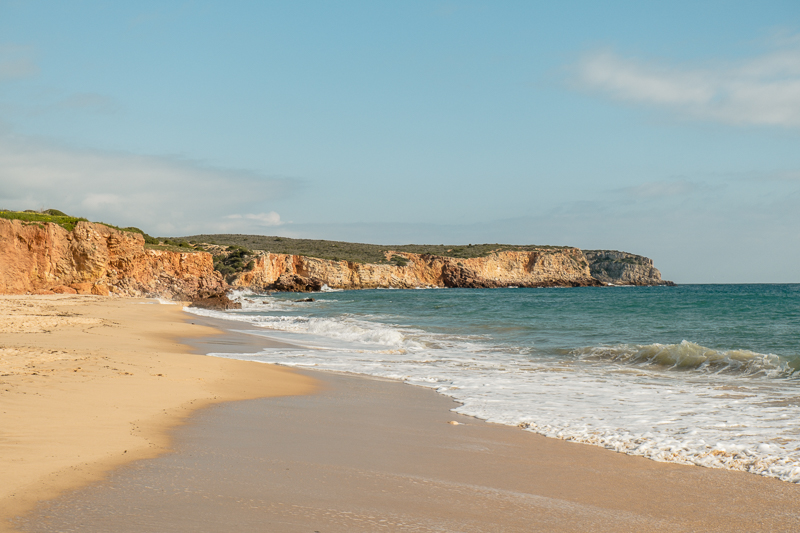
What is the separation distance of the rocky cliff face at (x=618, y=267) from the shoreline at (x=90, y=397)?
11791cm

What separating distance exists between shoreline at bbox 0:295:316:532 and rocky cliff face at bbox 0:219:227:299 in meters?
18.7

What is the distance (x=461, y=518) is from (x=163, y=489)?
1.85m

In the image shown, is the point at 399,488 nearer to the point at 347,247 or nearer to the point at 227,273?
the point at 227,273

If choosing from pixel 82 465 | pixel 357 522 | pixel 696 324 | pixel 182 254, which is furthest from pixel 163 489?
pixel 182 254

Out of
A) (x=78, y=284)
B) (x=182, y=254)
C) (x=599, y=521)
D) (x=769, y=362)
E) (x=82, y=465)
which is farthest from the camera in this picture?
(x=182, y=254)

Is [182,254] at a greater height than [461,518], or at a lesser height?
greater

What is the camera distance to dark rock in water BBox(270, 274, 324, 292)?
6819 centimetres

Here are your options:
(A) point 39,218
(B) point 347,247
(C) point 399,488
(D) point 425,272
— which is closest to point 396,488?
(C) point 399,488

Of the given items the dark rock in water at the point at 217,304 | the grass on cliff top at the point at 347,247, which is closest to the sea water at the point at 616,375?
the dark rock in water at the point at 217,304

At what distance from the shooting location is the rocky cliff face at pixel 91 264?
28406 mm

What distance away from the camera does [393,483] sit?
12.6ft

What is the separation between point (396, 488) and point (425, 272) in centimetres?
8851

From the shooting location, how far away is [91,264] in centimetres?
3397

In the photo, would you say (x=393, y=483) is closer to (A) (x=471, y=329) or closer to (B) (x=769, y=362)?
(B) (x=769, y=362)
